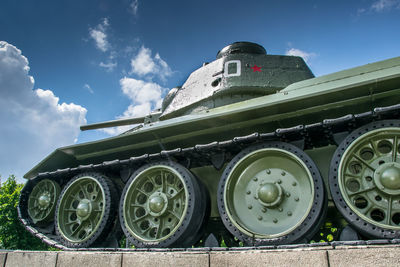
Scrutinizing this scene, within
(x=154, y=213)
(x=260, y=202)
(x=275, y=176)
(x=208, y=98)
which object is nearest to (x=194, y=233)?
(x=154, y=213)

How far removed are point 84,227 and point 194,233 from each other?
86.5 inches

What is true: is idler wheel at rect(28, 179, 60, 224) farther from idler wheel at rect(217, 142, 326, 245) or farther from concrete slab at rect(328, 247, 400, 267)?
concrete slab at rect(328, 247, 400, 267)

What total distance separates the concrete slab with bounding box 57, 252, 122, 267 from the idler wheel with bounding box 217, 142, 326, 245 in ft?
4.98

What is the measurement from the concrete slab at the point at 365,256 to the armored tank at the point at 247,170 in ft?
1.76

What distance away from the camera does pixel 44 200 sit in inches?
272

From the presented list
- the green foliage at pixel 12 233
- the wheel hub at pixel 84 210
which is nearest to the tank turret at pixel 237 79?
the wheel hub at pixel 84 210

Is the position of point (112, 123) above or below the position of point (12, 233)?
above

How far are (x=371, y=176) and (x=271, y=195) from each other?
1184 mm

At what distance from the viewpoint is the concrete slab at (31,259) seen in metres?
5.26

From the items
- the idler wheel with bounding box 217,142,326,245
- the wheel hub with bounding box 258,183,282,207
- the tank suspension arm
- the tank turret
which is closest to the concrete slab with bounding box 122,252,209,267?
the idler wheel with bounding box 217,142,326,245

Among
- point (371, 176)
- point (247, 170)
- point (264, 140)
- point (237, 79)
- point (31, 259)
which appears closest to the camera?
point (371, 176)

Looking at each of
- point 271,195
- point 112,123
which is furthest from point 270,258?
point 112,123

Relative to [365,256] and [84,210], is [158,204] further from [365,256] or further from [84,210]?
[365,256]

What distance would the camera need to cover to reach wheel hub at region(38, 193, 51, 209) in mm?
6876
